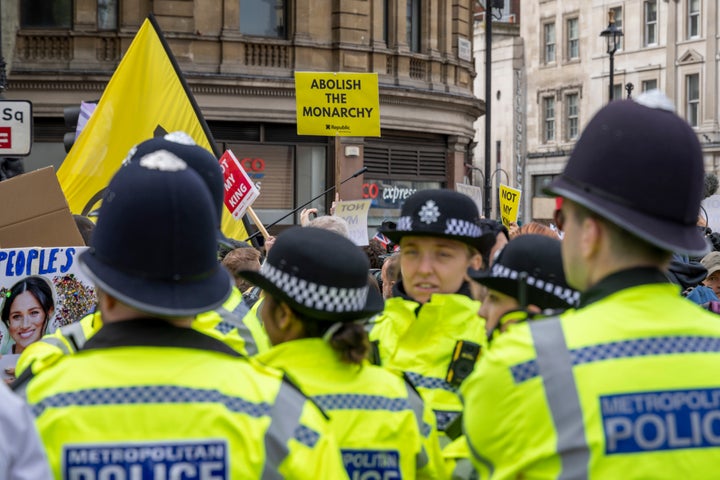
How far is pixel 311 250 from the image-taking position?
3.60 metres

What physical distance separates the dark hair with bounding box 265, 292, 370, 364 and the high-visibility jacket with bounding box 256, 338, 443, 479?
26 millimetres

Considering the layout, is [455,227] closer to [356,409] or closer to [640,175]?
[356,409]

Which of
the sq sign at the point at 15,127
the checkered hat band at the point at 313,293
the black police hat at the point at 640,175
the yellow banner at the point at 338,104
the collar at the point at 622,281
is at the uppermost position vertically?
the yellow banner at the point at 338,104

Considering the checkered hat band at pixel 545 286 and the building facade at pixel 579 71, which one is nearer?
the checkered hat band at pixel 545 286

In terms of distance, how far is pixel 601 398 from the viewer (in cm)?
259

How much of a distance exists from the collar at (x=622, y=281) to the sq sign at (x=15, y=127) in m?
7.82

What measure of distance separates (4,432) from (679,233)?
149cm

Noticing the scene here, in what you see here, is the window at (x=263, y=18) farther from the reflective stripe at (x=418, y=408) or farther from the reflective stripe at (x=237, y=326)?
the reflective stripe at (x=418, y=408)

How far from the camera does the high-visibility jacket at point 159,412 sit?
271 cm

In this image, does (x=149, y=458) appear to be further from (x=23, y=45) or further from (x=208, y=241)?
(x=23, y=45)

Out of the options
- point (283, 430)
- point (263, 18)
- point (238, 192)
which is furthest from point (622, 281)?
point (263, 18)

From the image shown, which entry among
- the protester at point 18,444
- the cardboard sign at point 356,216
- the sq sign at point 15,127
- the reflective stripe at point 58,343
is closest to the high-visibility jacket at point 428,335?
the reflective stripe at point 58,343

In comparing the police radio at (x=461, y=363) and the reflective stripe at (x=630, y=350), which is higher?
the reflective stripe at (x=630, y=350)

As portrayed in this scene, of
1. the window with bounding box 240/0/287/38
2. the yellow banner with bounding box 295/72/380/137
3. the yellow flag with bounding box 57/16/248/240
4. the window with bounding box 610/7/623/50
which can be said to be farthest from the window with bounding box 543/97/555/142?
the yellow flag with bounding box 57/16/248/240
